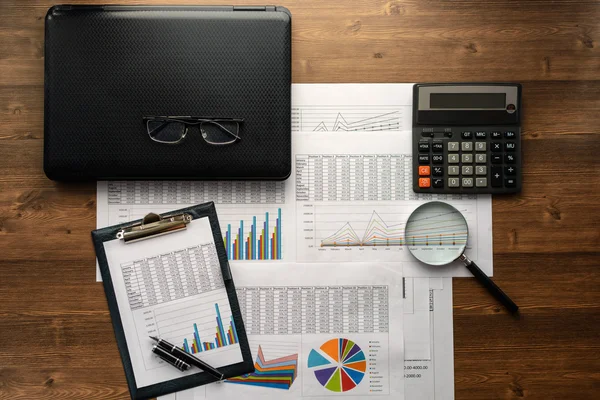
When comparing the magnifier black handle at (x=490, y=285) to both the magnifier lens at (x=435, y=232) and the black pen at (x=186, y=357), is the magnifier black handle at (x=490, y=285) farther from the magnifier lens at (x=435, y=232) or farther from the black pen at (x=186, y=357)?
the black pen at (x=186, y=357)

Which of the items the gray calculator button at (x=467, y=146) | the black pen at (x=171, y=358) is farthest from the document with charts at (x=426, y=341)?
the gray calculator button at (x=467, y=146)

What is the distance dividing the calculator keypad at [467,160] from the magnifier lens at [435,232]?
4 centimetres

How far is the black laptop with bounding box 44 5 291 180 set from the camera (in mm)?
808

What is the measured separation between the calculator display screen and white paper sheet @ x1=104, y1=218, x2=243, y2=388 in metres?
0.49

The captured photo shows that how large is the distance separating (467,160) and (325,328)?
0.40 metres

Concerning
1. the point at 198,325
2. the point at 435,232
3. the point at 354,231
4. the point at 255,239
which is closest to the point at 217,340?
the point at 198,325

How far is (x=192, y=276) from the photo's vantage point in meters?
0.85

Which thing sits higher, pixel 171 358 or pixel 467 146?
pixel 467 146

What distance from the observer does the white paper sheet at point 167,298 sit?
0.84 m

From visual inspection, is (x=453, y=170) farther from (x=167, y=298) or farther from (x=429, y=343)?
(x=167, y=298)

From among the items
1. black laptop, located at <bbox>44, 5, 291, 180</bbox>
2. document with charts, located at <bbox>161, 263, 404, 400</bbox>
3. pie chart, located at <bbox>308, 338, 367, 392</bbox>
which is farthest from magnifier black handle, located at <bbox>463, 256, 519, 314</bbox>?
black laptop, located at <bbox>44, 5, 291, 180</bbox>

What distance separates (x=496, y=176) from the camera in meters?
0.85

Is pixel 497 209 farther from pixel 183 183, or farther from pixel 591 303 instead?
pixel 183 183

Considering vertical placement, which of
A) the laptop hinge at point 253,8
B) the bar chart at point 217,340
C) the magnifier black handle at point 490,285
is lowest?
the bar chart at point 217,340
